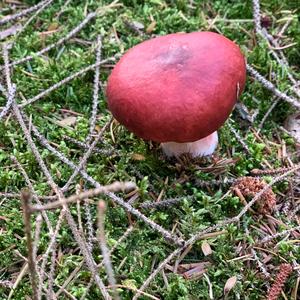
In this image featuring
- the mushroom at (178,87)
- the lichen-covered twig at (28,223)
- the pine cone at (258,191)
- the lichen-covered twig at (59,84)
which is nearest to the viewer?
the lichen-covered twig at (28,223)

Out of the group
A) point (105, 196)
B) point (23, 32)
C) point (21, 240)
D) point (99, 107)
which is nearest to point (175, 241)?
point (105, 196)

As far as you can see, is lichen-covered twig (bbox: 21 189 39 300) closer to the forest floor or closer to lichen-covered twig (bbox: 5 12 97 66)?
the forest floor

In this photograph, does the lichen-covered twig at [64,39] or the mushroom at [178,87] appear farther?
the lichen-covered twig at [64,39]

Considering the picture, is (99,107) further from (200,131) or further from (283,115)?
(283,115)

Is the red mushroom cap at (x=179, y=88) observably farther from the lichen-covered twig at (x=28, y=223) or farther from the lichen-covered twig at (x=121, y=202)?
the lichen-covered twig at (x=28, y=223)

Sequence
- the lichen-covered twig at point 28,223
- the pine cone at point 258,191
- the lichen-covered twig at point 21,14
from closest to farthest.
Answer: the lichen-covered twig at point 28,223 < the pine cone at point 258,191 < the lichen-covered twig at point 21,14

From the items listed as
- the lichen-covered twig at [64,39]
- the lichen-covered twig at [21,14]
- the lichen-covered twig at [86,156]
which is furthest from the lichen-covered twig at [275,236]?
the lichen-covered twig at [21,14]

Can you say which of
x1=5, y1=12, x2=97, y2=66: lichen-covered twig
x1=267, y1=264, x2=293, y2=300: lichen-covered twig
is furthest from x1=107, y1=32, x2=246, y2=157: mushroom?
x1=5, y1=12, x2=97, y2=66: lichen-covered twig
